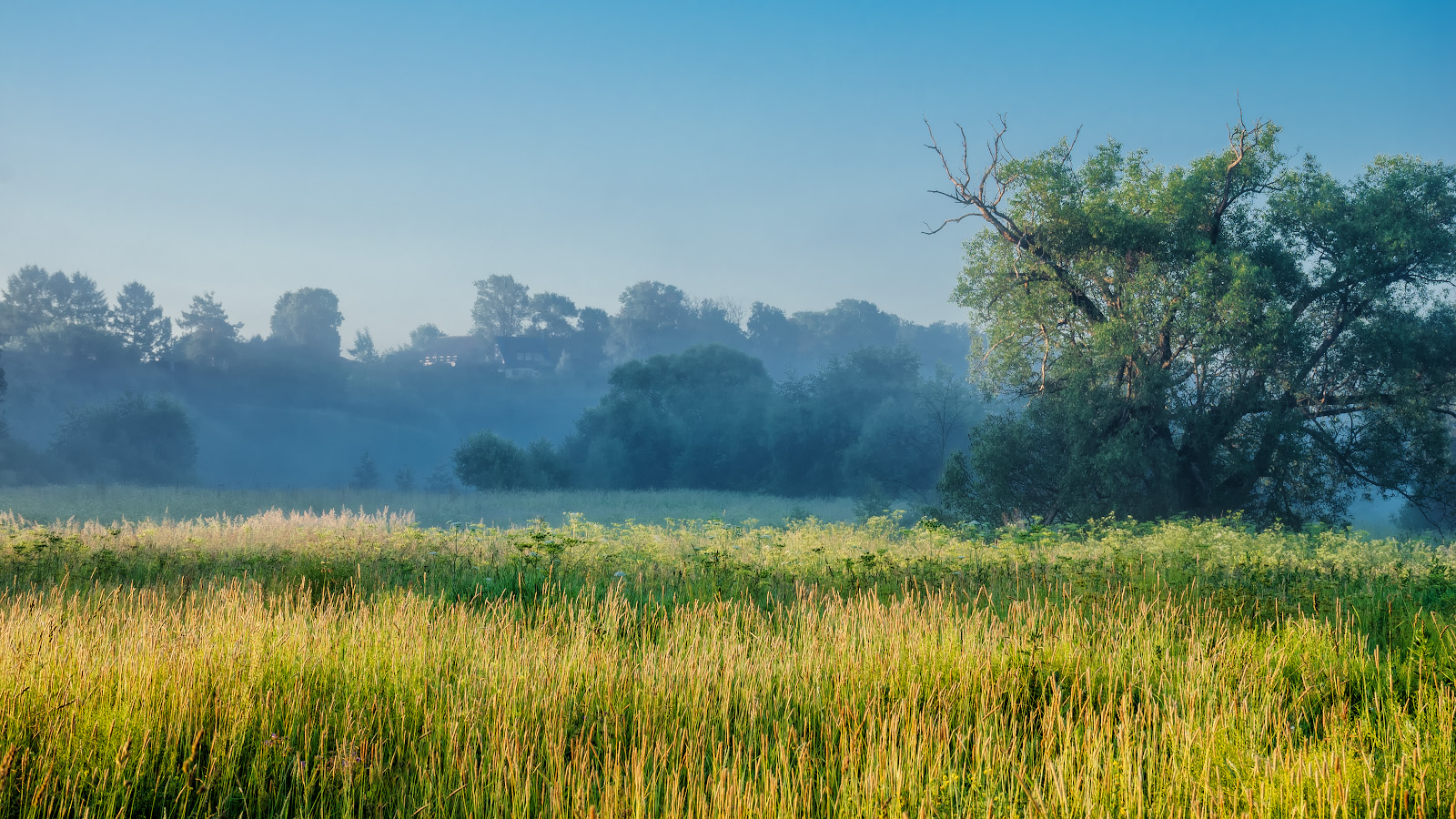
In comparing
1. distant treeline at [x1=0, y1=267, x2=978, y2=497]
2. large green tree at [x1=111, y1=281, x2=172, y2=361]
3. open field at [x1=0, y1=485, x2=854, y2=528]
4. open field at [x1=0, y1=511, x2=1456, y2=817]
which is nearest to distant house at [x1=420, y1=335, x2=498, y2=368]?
distant treeline at [x1=0, y1=267, x2=978, y2=497]

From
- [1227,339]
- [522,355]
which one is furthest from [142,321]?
[1227,339]

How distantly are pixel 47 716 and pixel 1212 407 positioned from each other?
20557 mm

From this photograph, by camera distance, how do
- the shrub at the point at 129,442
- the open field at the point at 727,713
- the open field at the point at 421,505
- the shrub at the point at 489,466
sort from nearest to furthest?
the open field at the point at 727,713, the open field at the point at 421,505, the shrub at the point at 489,466, the shrub at the point at 129,442

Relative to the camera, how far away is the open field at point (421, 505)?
76.3ft

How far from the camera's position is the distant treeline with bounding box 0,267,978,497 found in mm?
42875

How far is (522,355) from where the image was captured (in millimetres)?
79000

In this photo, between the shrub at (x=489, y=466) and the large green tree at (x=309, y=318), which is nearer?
the shrub at (x=489, y=466)

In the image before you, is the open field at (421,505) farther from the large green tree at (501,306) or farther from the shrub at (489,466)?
the large green tree at (501,306)

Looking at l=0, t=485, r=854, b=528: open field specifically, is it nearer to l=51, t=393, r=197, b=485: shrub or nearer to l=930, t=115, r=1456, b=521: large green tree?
l=930, t=115, r=1456, b=521: large green tree

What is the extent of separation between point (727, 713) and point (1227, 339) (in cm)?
1747

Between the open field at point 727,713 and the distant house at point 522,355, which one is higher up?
the distant house at point 522,355

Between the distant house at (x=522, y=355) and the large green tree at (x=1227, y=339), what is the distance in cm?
6147

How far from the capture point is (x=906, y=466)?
133 ft

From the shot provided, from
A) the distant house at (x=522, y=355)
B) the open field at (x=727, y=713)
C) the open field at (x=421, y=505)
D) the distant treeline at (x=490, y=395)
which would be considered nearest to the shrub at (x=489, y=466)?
the distant treeline at (x=490, y=395)
